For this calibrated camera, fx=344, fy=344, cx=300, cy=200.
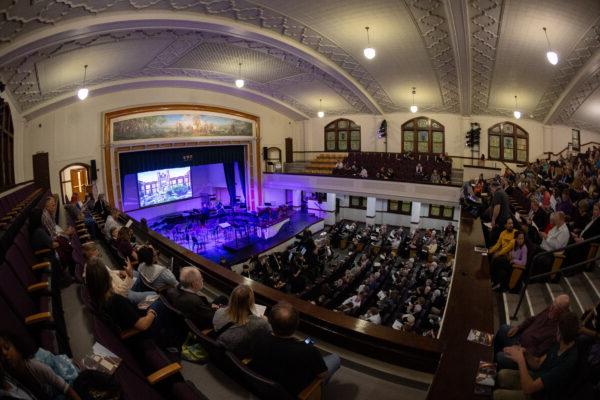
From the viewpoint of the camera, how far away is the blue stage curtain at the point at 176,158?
45.6ft

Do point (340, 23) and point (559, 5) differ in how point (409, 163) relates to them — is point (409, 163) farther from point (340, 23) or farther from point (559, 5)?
point (559, 5)

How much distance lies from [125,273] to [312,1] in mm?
7437

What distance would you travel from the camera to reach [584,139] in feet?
42.8

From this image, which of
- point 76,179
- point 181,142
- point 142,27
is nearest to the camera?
point 142,27

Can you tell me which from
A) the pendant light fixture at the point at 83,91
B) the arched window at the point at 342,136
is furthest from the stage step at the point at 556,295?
the arched window at the point at 342,136

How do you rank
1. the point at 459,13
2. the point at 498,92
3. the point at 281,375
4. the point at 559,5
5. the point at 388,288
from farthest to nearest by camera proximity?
the point at 498,92 → the point at 388,288 → the point at 459,13 → the point at 559,5 → the point at 281,375

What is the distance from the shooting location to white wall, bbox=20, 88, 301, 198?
10719mm

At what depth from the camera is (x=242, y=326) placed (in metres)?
2.39

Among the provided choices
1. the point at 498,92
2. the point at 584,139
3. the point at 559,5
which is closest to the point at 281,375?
the point at 559,5

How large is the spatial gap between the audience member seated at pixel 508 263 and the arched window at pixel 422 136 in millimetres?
12813

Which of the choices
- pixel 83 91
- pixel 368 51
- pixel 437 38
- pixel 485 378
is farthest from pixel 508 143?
pixel 83 91

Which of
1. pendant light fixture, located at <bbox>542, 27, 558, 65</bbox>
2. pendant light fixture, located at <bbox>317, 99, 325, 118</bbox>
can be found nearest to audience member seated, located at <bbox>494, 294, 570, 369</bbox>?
pendant light fixture, located at <bbox>542, 27, 558, 65</bbox>

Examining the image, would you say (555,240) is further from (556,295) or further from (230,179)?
(230,179)

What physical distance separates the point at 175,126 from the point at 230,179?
446 cm
